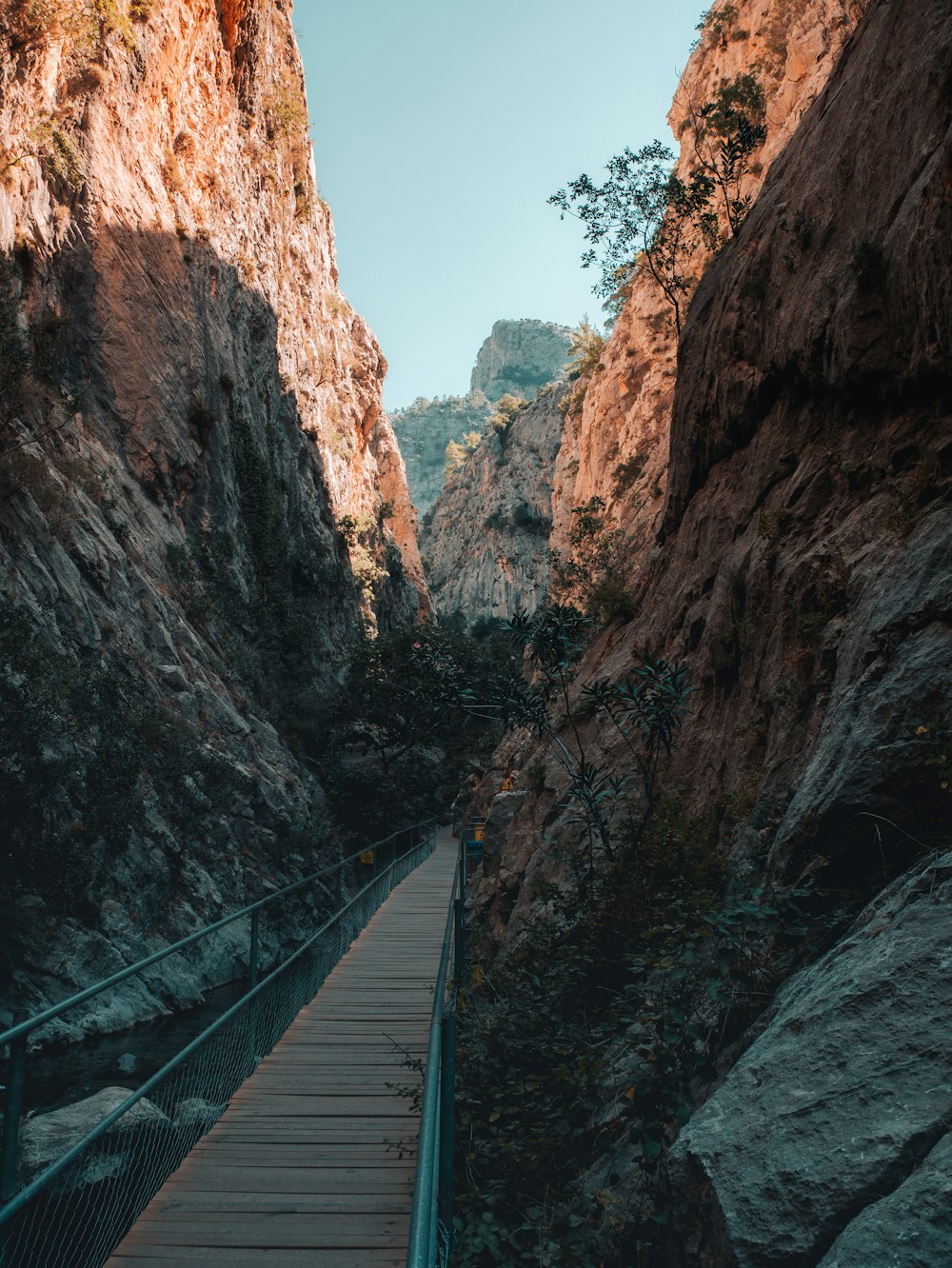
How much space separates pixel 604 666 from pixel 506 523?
57462mm

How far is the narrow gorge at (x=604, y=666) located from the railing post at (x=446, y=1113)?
366 millimetres

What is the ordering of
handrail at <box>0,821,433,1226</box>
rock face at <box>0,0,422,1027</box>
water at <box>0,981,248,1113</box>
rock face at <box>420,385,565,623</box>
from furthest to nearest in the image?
rock face at <box>420,385,565,623</box> → rock face at <box>0,0,422,1027</box> → water at <box>0,981,248,1113</box> → handrail at <box>0,821,433,1226</box>

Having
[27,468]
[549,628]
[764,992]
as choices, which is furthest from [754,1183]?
[27,468]

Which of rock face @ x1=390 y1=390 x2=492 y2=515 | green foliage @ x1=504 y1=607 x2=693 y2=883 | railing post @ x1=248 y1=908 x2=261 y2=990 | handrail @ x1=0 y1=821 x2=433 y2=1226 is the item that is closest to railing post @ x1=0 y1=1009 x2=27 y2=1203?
handrail @ x1=0 y1=821 x2=433 y2=1226

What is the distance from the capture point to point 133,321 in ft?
67.4

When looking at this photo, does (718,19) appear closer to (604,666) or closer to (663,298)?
(663,298)

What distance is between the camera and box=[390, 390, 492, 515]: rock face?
5354 inches

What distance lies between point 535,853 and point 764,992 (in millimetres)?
6866

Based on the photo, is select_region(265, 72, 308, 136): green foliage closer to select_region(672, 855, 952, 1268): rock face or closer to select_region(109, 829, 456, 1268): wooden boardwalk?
select_region(109, 829, 456, 1268): wooden boardwalk

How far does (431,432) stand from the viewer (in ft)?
465

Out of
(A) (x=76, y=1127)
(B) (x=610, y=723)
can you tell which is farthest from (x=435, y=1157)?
(B) (x=610, y=723)

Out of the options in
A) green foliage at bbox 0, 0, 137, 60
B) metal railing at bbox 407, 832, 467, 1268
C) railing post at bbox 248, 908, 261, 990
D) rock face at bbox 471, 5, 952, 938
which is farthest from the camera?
green foliage at bbox 0, 0, 137, 60

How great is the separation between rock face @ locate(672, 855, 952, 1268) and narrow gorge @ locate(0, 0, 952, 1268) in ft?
0.05

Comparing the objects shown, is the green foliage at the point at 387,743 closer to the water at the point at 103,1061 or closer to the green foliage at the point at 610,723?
the water at the point at 103,1061
